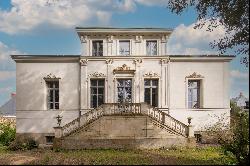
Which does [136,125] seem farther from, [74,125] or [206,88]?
[206,88]

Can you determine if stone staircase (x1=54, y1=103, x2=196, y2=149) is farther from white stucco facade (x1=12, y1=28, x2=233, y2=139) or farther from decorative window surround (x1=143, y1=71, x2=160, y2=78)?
decorative window surround (x1=143, y1=71, x2=160, y2=78)

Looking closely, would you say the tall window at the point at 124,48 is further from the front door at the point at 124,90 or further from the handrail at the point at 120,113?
the handrail at the point at 120,113

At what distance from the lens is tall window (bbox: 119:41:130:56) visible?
27.8 m

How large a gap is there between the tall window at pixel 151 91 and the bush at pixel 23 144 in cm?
878

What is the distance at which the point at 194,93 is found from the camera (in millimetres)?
28266

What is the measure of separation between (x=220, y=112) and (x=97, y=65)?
9971 mm

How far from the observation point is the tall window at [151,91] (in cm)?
2761

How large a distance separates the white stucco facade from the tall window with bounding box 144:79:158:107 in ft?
0.90

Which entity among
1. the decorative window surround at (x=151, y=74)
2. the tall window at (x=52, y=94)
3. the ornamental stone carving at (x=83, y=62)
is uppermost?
the ornamental stone carving at (x=83, y=62)

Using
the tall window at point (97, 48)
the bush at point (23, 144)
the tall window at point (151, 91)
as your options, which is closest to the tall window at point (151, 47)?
the tall window at point (151, 91)

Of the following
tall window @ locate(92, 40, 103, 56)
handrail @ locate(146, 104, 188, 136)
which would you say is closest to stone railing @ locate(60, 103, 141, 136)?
handrail @ locate(146, 104, 188, 136)

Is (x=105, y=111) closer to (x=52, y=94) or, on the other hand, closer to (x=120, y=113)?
(x=120, y=113)

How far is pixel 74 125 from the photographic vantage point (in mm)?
24812

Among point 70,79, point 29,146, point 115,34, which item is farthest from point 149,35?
point 29,146
